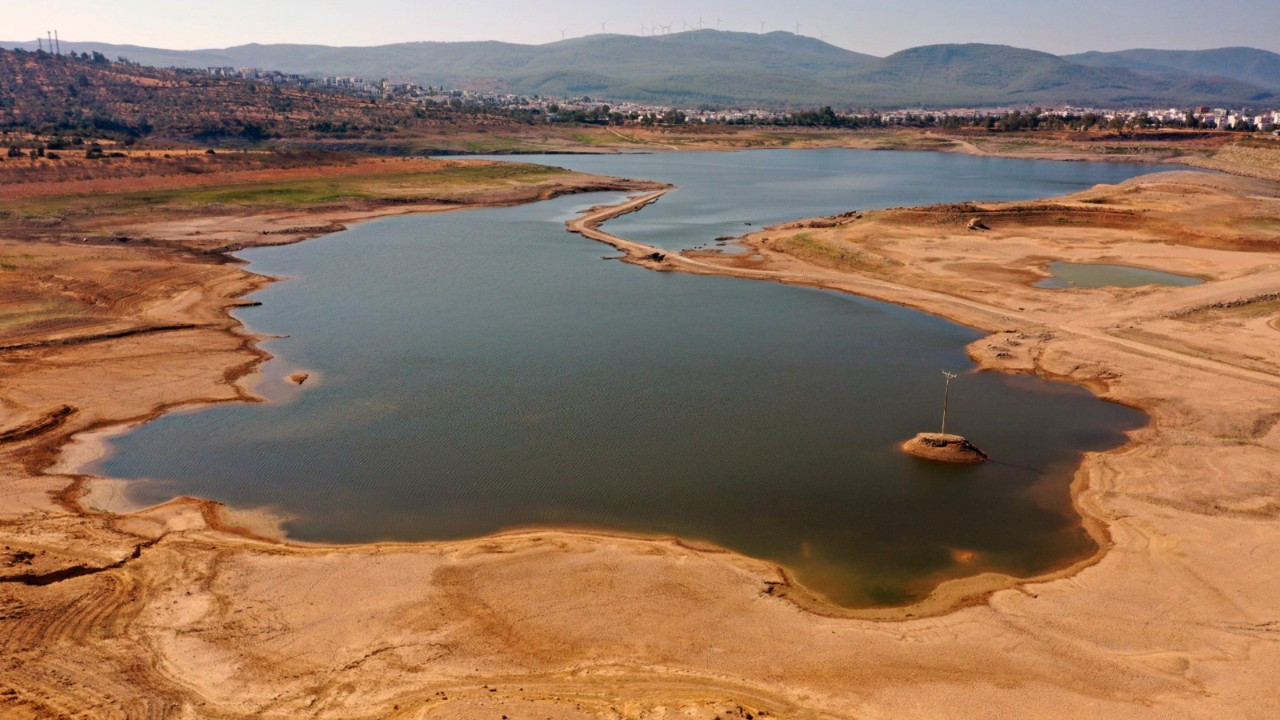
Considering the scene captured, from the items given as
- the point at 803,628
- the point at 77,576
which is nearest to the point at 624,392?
the point at 803,628

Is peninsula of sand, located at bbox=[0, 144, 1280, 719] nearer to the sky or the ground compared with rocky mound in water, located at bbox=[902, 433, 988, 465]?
nearer to the ground

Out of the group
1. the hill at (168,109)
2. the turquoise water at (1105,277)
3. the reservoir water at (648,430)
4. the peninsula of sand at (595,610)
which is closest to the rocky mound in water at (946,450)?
the reservoir water at (648,430)

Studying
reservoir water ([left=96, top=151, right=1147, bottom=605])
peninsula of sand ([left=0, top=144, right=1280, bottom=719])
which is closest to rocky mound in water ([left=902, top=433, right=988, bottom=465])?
reservoir water ([left=96, top=151, right=1147, bottom=605])

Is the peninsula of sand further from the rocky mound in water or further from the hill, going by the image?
the hill

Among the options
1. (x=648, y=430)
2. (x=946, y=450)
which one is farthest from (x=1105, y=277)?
(x=648, y=430)

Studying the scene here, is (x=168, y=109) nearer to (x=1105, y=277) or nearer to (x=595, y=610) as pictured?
(x=1105, y=277)
